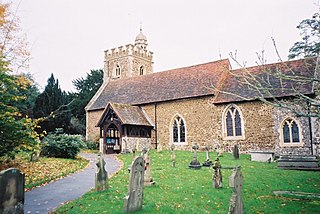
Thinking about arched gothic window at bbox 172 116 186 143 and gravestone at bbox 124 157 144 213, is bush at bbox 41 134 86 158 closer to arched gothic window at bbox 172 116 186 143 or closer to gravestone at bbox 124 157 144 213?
arched gothic window at bbox 172 116 186 143

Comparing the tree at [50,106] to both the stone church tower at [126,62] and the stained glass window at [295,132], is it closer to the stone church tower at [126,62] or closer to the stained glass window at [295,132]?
the stone church tower at [126,62]

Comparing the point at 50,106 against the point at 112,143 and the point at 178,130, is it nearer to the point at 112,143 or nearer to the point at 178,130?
the point at 112,143

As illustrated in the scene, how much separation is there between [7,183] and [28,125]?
634cm

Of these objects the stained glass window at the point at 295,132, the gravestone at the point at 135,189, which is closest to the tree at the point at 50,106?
the stained glass window at the point at 295,132

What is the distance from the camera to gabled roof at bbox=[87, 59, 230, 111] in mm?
23391

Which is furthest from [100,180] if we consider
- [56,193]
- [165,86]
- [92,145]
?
[92,145]

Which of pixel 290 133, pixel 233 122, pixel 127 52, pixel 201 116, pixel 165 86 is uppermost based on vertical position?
pixel 127 52

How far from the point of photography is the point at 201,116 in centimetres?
2219

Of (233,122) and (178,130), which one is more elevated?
(233,122)

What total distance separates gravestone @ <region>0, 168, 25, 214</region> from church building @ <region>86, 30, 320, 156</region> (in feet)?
45.0

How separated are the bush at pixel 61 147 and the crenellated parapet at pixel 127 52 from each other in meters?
22.8

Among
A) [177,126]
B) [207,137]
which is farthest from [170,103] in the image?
[207,137]

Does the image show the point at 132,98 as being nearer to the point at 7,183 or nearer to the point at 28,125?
the point at 28,125

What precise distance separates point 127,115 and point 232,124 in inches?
325
